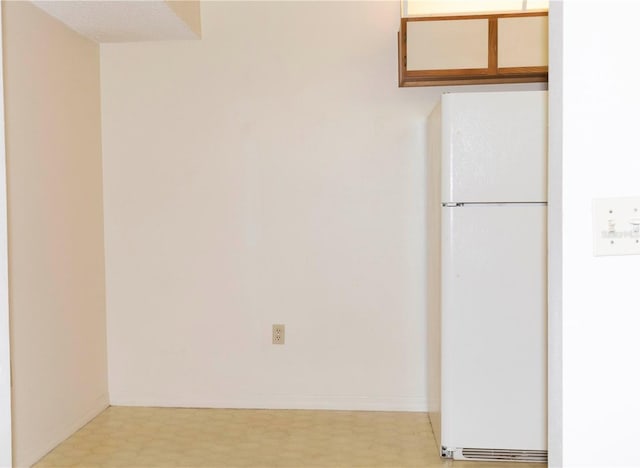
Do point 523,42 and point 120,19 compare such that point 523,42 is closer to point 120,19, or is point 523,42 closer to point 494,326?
point 494,326

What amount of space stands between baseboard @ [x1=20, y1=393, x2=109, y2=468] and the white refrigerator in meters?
1.97

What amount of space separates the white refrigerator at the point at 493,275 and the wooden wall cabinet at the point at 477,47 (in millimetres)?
437

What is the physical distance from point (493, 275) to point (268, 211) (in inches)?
56.1

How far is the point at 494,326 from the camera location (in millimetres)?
2879

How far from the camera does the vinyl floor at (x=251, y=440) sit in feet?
9.62

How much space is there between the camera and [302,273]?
3.68 m

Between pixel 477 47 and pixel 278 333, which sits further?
pixel 278 333
